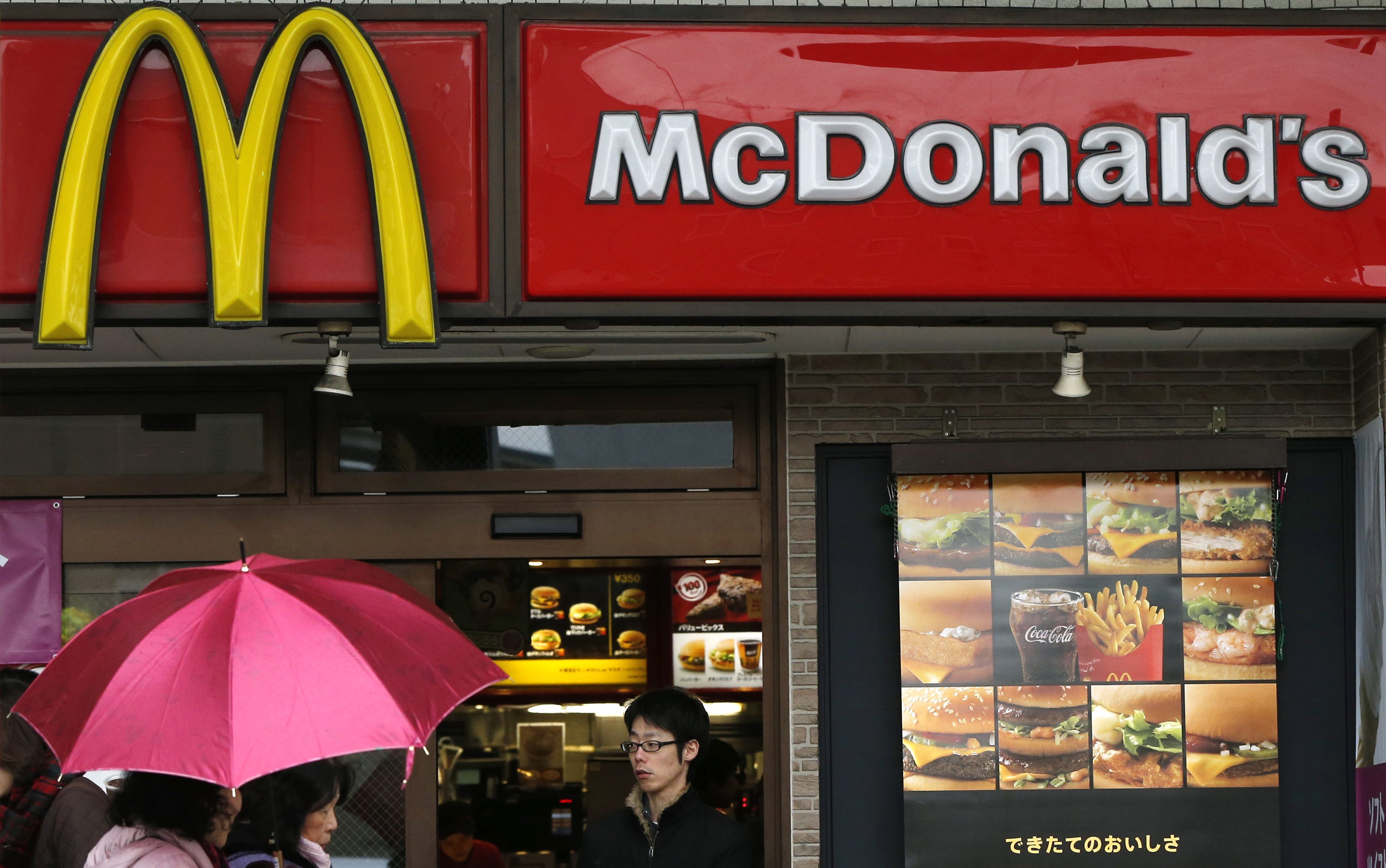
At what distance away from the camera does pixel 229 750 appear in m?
2.92

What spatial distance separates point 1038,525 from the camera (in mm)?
5316

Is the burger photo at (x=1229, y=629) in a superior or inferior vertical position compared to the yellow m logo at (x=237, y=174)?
inferior

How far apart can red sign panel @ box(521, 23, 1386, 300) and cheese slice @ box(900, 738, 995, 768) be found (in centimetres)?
194

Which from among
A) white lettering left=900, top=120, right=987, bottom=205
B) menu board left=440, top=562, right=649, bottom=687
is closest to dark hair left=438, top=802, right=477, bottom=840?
menu board left=440, top=562, right=649, bottom=687

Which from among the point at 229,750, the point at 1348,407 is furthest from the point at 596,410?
the point at 1348,407

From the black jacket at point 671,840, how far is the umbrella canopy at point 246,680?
1239 mm

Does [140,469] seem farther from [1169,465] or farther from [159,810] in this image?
[1169,465]

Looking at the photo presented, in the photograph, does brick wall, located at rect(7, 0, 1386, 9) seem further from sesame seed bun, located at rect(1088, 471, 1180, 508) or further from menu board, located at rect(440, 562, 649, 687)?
menu board, located at rect(440, 562, 649, 687)

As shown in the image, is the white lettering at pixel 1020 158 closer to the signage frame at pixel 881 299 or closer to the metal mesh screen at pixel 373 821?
the signage frame at pixel 881 299

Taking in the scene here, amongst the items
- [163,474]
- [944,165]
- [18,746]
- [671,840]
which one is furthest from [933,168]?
[18,746]

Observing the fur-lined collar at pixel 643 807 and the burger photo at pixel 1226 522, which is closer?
the fur-lined collar at pixel 643 807

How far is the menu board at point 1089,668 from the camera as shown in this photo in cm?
521

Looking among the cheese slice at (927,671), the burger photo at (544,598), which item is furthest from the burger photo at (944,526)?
the burger photo at (544,598)

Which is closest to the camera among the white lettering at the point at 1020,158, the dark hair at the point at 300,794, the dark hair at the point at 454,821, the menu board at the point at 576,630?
the dark hair at the point at 300,794
